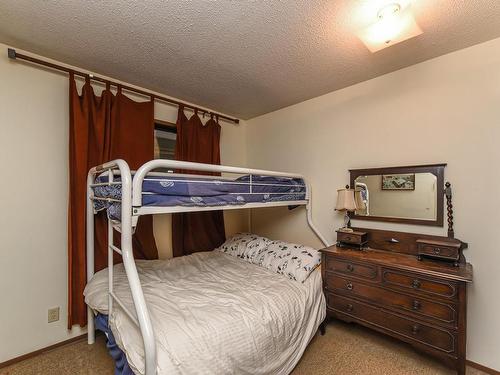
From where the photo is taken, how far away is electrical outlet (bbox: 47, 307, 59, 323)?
2012mm

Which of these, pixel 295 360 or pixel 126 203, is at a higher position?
pixel 126 203

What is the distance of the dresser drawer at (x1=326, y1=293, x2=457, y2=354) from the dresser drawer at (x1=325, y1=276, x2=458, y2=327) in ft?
0.18

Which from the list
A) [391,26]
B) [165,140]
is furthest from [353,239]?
[165,140]

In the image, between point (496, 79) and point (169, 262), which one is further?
point (169, 262)

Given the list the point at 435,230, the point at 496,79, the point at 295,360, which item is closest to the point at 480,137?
the point at 496,79

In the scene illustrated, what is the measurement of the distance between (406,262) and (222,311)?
54.7 inches

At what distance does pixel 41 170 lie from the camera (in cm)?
200

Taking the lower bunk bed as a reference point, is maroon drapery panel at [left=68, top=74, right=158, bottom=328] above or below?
above

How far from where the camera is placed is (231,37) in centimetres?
171

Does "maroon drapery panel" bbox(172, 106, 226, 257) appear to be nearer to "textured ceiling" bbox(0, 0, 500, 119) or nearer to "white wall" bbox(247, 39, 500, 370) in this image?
"textured ceiling" bbox(0, 0, 500, 119)

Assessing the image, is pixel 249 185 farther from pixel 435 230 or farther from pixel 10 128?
pixel 10 128

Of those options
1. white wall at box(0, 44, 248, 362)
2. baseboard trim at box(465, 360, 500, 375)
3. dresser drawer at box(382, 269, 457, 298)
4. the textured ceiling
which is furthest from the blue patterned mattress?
baseboard trim at box(465, 360, 500, 375)

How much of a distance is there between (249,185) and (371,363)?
160 centimetres

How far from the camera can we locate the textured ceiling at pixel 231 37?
1452mm
